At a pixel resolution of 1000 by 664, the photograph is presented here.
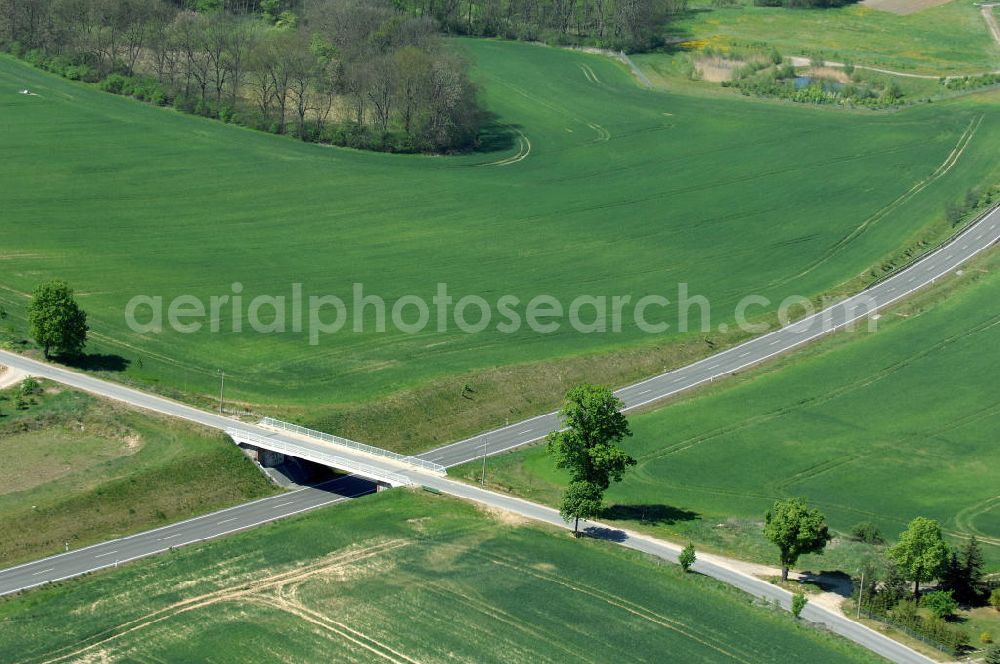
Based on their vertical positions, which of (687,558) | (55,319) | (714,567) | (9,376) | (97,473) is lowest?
(97,473)

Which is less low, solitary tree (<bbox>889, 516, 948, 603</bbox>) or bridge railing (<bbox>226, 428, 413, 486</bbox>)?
solitary tree (<bbox>889, 516, 948, 603</bbox>)

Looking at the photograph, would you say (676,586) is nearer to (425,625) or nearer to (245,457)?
(425,625)

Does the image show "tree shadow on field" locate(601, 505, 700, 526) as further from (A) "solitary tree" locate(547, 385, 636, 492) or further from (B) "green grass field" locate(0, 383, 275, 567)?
(B) "green grass field" locate(0, 383, 275, 567)

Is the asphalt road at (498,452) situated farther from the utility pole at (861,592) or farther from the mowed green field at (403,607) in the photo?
the mowed green field at (403,607)

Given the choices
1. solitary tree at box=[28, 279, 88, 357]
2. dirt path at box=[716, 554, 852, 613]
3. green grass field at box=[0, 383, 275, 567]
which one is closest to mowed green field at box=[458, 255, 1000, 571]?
dirt path at box=[716, 554, 852, 613]

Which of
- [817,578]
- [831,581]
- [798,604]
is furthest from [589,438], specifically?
[798,604]

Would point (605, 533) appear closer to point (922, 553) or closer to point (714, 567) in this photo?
point (714, 567)
